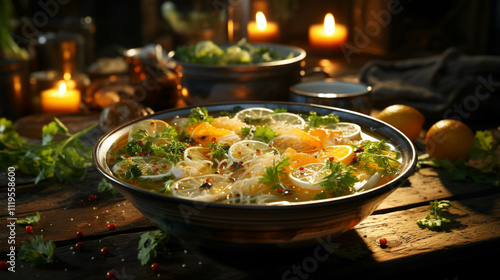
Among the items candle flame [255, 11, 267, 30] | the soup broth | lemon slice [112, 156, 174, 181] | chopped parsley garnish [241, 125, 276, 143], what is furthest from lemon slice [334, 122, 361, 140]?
candle flame [255, 11, 267, 30]

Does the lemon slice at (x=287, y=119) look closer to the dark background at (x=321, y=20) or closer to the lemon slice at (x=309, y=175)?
the lemon slice at (x=309, y=175)

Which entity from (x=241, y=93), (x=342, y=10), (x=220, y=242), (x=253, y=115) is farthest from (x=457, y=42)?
(x=220, y=242)

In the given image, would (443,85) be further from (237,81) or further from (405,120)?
(237,81)

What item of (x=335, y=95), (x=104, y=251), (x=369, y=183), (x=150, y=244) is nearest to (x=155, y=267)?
(x=150, y=244)

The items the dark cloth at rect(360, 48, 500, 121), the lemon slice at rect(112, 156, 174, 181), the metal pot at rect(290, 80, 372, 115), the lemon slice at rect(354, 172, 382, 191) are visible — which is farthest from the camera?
the dark cloth at rect(360, 48, 500, 121)

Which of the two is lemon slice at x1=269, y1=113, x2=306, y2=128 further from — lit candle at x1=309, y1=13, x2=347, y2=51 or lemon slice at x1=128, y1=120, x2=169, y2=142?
lit candle at x1=309, y1=13, x2=347, y2=51

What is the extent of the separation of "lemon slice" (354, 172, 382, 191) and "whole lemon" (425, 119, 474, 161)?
0.97 metres

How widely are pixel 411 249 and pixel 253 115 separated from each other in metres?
0.97

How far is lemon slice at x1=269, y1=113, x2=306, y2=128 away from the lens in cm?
217

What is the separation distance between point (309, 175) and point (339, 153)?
0.91ft

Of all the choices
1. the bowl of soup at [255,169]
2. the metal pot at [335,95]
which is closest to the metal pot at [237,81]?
the metal pot at [335,95]

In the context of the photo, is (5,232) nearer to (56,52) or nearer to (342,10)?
(56,52)

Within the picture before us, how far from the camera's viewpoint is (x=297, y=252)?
1.63m

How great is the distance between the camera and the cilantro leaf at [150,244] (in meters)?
1.61
